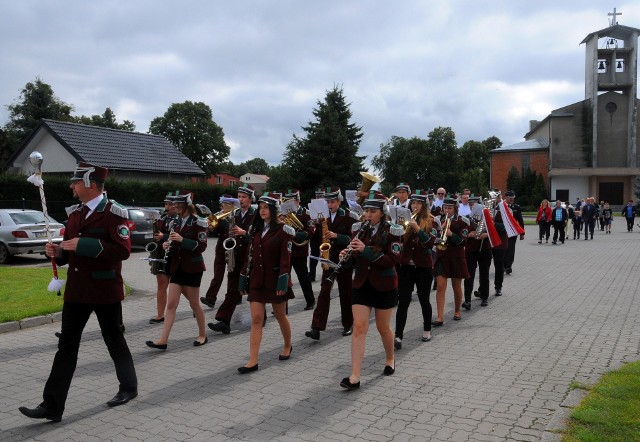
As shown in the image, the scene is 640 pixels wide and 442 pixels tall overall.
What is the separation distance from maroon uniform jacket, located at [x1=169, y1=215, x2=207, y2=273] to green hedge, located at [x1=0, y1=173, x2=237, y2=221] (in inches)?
815

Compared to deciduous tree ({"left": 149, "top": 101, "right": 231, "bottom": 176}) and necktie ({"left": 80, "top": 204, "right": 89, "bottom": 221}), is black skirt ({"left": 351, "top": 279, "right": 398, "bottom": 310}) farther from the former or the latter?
deciduous tree ({"left": 149, "top": 101, "right": 231, "bottom": 176})

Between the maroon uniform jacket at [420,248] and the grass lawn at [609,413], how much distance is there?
8.83ft

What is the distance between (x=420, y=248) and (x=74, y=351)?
15.2 ft

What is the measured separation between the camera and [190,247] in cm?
768

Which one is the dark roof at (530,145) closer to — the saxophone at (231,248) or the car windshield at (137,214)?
the car windshield at (137,214)

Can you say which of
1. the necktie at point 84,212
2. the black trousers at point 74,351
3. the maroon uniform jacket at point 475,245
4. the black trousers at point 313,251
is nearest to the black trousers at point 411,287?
the maroon uniform jacket at point 475,245

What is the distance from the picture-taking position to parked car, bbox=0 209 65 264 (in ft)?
57.9

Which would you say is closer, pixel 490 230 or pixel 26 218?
pixel 490 230

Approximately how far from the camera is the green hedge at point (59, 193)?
89.8 feet

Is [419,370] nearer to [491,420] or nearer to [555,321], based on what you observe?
[491,420]

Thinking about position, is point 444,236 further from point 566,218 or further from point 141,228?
point 566,218

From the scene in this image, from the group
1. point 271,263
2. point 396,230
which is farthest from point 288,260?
point 396,230

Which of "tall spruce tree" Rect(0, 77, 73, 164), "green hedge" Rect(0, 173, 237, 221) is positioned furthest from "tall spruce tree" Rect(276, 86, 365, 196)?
"tall spruce tree" Rect(0, 77, 73, 164)

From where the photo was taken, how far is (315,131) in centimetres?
3359
